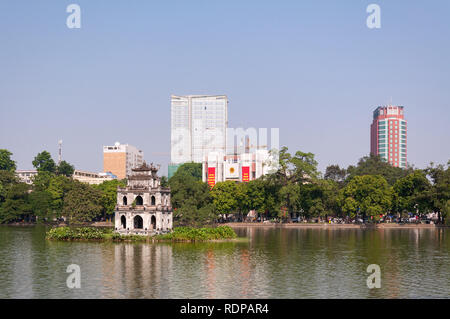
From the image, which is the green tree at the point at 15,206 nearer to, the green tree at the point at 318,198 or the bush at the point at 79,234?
the bush at the point at 79,234

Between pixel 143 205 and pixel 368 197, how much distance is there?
5098cm

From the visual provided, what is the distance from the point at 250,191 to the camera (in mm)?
113938

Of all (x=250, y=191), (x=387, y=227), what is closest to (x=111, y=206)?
(x=250, y=191)

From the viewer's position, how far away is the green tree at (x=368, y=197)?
103312 mm

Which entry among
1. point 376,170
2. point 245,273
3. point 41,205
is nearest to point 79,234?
point 245,273

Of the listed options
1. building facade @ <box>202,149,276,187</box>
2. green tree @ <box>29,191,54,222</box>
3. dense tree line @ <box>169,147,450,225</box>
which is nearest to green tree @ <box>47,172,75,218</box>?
green tree @ <box>29,191,54,222</box>

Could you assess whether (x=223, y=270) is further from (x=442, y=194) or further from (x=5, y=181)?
(x=5, y=181)

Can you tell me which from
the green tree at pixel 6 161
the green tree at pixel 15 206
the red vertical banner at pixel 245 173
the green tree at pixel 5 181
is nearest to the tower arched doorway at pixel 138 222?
the green tree at pixel 15 206

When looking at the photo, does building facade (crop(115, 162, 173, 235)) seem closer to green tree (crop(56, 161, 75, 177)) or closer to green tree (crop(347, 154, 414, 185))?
green tree (crop(347, 154, 414, 185))

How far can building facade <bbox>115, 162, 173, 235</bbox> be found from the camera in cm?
6775

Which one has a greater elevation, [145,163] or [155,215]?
[145,163]
